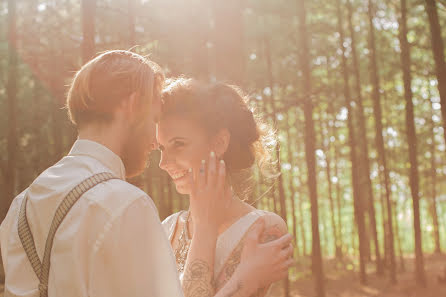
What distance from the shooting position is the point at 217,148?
3.39 meters

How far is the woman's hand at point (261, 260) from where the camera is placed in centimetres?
287

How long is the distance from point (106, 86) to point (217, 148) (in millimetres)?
1411

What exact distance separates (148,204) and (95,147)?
401 mm

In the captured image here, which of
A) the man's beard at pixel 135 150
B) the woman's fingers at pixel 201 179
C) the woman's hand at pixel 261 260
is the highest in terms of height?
the man's beard at pixel 135 150

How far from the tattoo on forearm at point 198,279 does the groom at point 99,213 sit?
0.86 meters

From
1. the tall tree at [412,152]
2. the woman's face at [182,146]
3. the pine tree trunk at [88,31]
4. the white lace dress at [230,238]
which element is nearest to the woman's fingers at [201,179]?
the woman's face at [182,146]

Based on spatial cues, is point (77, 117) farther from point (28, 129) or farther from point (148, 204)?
point (28, 129)

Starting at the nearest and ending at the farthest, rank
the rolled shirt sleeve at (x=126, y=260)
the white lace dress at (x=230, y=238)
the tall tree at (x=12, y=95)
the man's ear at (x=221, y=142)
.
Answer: the rolled shirt sleeve at (x=126, y=260) < the white lace dress at (x=230, y=238) < the man's ear at (x=221, y=142) < the tall tree at (x=12, y=95)

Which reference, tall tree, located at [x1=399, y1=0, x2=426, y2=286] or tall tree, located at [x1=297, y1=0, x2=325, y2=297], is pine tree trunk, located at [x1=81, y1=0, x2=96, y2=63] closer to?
tall tree, located at [x1=297, y1=0, x2=325, y2=297]

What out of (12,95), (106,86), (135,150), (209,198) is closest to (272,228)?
(209,198)

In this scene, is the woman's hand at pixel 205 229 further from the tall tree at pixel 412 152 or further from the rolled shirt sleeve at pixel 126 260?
the tall tree at pixel 412 152

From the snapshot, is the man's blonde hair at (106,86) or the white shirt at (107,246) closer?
the white shirt at (107,246)

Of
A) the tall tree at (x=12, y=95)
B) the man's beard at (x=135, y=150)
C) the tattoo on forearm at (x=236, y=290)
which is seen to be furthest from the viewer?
the tall tree at (x=12, y=95)

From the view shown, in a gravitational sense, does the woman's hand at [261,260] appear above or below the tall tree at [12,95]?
below
